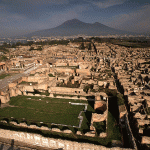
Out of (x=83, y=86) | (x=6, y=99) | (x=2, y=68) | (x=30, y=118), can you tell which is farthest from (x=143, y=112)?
(x=2, y=68)

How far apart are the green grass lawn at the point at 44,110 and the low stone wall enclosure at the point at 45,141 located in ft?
7.89

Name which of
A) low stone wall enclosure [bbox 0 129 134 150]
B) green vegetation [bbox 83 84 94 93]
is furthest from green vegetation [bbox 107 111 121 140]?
green vegetation [bbox 83 84 94 93]

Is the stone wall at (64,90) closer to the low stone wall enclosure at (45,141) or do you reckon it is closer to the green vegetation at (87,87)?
the green vegetation at (87,87)

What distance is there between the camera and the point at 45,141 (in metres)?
11.1

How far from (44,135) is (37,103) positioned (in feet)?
20.3

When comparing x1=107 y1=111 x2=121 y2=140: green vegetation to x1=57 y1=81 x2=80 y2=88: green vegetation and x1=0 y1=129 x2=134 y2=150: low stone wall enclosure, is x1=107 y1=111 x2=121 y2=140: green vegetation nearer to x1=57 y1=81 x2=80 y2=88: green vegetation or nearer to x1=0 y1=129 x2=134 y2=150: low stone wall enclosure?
x1=0 y1=129 x2=134 y2=150: low stone wall enclosure

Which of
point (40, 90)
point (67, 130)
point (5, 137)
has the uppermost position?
point (40, 90)

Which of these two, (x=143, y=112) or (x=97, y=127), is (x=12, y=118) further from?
(x=143, y=112)

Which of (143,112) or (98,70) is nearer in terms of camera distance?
(143,112)

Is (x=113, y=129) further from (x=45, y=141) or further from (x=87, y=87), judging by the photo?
(x=87, y=87)

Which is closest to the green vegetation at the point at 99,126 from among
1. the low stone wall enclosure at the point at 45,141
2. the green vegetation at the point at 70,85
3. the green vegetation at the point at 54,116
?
the green vegetation at the point at 54,116

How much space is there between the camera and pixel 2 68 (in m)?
36.3

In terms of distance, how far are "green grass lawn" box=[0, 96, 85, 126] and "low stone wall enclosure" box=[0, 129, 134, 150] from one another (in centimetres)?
240

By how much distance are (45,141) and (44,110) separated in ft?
16.4
